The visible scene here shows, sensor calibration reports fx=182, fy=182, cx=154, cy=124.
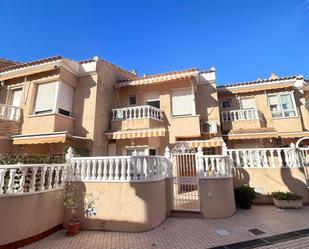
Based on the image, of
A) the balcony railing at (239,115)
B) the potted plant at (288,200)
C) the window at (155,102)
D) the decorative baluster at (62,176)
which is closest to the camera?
the decorative baluster at (62,176)

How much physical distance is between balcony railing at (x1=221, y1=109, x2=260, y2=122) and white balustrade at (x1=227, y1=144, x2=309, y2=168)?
21.0 feet

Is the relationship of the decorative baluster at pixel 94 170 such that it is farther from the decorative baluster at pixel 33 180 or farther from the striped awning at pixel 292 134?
the striped awning at pixel 292 134

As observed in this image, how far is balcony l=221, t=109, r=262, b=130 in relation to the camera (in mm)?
21719

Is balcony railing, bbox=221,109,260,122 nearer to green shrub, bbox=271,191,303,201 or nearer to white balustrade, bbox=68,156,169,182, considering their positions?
green shrub, bbox=271,191,303,201

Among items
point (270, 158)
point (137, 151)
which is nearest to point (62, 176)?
point (137, 151)

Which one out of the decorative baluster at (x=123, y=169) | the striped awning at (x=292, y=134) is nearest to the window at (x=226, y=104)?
the striped awning at (x=292, y=134)

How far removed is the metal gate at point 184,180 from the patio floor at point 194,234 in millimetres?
2790

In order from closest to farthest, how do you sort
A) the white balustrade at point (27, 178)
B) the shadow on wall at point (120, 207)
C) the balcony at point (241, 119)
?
the white balustrade at point (27, 178) < the shadow on wall at point (120, 207) < the balcony at point (241, 119)

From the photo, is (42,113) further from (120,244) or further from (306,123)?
(306,123)

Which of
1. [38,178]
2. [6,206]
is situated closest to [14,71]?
[38,178]

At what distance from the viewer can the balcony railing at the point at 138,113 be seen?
20.0 meters

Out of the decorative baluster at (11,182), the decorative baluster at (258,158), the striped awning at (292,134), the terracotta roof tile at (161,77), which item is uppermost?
the terracotta roof tile at (161,77)

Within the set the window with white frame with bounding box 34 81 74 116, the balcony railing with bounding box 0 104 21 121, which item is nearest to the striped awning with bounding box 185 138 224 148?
the window with white frame with bounding box 34 81 74 116

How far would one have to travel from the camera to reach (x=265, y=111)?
918 inches
